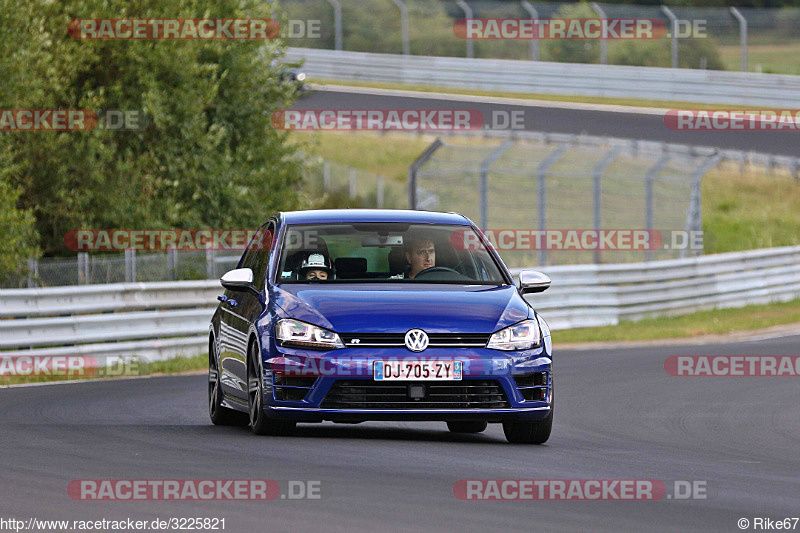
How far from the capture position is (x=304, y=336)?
9.53m

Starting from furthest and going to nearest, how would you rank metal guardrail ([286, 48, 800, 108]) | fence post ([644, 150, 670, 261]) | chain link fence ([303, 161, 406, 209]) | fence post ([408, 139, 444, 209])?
chain link fence ([303, 161, 406, 209]) → metal guardrail ([286, 48, 800, 108]) → fence post ([644, 150, 670, 261]) → fence post ([408, 139, 444, 209])

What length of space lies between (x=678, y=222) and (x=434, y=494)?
2404 cm

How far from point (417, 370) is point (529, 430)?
1.06 metres

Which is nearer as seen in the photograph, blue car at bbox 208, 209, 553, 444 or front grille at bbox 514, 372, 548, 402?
blue car at bbox 208, 209, 553, 444

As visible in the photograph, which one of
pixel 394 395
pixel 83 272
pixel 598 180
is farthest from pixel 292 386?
pixel 598 180

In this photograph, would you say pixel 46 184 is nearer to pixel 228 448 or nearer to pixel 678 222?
pixel 678 222

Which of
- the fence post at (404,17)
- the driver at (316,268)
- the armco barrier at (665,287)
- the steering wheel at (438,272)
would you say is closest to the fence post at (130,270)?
the armco barrier at (665,287)

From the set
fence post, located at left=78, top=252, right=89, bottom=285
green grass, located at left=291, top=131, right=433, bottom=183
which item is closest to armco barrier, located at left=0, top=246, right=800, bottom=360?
fence post, located at left=78, top=252, right=89, bottom=285

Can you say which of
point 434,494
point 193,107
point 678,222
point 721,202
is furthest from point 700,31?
point 434,494

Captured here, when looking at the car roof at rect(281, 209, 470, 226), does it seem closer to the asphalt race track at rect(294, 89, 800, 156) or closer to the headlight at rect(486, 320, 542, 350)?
the headlight at rect(486, 320, 542, 350)

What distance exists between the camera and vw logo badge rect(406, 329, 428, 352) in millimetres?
9406

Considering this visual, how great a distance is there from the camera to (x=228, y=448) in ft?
30.4
